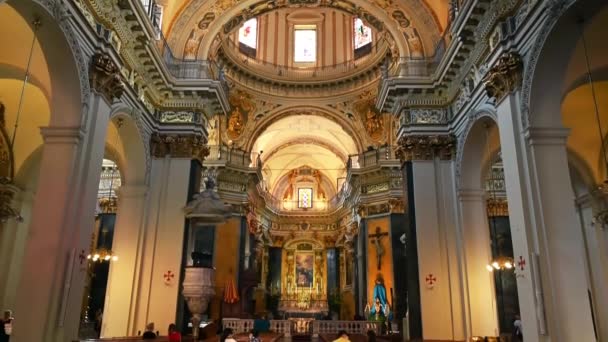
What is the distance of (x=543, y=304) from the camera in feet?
20.0

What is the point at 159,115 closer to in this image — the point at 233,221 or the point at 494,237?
the point at 233,221

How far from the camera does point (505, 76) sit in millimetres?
7113

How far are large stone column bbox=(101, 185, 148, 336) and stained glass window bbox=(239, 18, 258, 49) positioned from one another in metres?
12.0

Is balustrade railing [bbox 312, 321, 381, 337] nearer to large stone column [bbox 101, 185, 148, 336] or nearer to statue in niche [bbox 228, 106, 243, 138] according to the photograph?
large stone column [bbox 101, 185, 148, 336]

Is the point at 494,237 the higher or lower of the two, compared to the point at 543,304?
higher

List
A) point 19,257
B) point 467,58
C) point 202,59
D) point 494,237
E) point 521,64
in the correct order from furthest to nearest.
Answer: point 494,237 → point 202,59 → point 19,257 → point 467,58 → point 521,64

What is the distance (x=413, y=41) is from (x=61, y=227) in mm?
9088

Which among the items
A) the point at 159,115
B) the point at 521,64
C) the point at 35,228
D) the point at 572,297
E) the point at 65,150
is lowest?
the point at 572,297

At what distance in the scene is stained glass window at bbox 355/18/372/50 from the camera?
67.2 ft

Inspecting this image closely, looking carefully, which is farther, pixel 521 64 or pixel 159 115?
pixel 159 115

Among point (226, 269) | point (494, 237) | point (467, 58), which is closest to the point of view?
point (467, 58)

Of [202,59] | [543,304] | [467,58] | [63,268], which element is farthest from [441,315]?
[202,59]

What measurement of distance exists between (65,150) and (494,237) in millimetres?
12762

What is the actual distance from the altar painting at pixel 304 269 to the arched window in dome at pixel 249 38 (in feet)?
42.0
